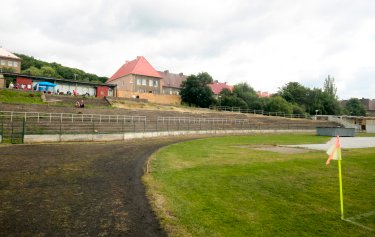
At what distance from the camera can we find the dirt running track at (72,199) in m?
6.09

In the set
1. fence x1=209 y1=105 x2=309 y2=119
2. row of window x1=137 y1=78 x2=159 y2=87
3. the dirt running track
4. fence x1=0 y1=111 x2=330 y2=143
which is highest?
row of window x1=137 y1=78 x2=159 y2=87

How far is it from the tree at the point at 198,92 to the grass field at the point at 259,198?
2088 inches

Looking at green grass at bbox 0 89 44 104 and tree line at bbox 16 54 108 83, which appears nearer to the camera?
green grass at bbox 0 89 44 104

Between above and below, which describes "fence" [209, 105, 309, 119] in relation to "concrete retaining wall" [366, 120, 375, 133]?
above

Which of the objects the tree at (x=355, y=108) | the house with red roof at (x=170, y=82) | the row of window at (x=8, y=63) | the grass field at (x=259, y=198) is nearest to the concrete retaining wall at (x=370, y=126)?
the tree at (x=355, y=108)

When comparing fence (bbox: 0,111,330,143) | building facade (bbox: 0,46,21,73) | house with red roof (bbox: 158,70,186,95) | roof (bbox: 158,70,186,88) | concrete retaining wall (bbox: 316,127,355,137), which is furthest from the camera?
roof (bbox: 158,70,186,88)

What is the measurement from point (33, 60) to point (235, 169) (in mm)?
121462

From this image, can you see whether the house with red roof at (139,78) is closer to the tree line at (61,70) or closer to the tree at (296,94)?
the tree line at (61,70)

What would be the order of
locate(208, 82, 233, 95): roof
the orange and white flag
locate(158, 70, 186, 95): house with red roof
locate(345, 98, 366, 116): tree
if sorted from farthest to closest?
locate(345, 98, 366, 116): tree, locate(208, 82, 233, 95): roof, locate(158, 70, 186, 95): house with red roof, the orange and white flag

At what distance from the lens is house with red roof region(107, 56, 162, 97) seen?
74500 mm

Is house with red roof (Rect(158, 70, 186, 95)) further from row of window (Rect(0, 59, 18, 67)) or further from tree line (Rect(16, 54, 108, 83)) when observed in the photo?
row of window (Rect(0, 59, 18, 67))

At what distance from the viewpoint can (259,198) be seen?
834 centimetres

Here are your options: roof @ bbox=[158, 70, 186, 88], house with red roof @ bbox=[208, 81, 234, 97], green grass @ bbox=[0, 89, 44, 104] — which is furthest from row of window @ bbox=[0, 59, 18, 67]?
house with red roof @ bbox=[208, 81, 234, 97]

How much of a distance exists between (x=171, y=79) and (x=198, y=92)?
89.4 ft
